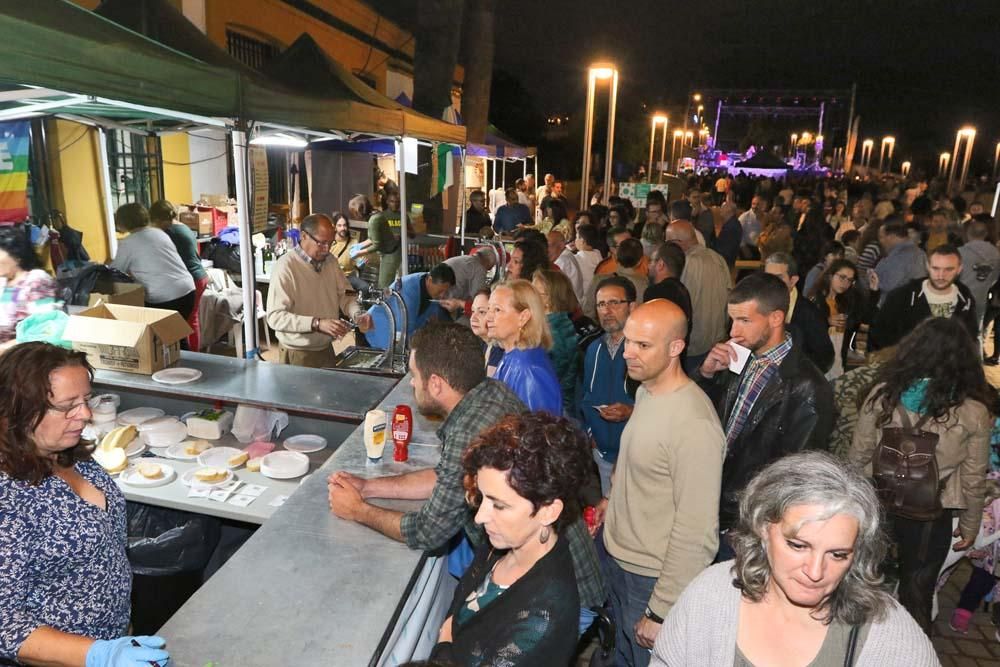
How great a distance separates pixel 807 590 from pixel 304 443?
2.85 m

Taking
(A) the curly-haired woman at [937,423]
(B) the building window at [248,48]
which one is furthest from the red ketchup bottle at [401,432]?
(B) the building window at [248,48]

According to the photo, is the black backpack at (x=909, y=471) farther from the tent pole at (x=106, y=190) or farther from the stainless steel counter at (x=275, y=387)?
the tent pole at (x=106, y=190)

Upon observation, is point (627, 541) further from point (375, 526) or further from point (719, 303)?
point (719, 303)

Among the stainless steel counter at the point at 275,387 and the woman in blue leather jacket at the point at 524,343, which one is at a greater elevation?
the woman in blue leather jacket at the point at 524,343

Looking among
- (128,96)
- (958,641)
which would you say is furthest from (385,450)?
(958,641)

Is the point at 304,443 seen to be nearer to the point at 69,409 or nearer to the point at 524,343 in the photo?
the point at 524,343

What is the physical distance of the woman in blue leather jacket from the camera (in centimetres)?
338

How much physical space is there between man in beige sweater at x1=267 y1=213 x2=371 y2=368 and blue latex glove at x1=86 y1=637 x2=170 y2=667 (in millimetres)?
3241

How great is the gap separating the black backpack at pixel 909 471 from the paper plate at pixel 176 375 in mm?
3655

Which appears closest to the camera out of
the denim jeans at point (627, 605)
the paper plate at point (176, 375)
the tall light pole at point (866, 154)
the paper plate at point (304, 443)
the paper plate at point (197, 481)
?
the denim jeans at point (627, 605)

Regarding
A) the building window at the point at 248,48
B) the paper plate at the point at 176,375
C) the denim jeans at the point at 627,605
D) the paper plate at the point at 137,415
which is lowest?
the denim jeans at the point at 627,605

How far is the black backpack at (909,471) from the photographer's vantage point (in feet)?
9.98

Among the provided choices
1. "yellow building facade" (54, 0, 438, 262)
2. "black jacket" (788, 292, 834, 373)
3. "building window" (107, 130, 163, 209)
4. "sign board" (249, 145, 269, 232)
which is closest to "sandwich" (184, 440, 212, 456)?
"black jacket" (788, 292, 834, 373)

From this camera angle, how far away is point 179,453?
3.62 m
